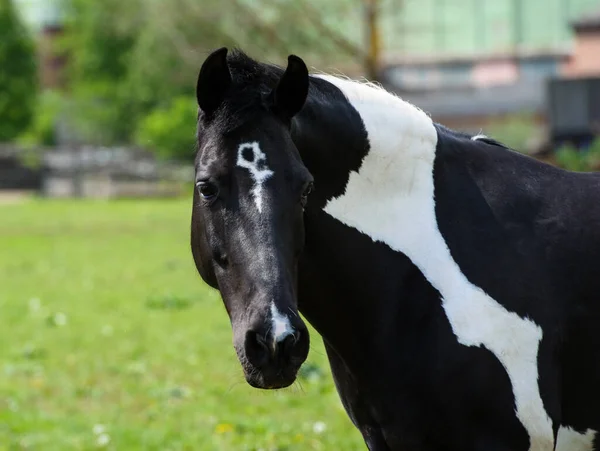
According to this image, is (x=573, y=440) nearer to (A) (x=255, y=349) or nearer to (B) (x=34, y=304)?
(A) (x=255, y=349)

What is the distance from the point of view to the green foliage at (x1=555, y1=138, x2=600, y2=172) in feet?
43.7

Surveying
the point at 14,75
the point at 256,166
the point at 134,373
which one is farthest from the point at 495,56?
the point at 256,166

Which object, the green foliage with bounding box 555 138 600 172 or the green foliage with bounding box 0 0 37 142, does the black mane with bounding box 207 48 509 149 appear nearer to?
the green foliage with bounding box 555 138 600 172

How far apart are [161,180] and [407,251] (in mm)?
29178

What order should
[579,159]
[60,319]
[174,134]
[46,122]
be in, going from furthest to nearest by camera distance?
[46,122], [174,134], [579,159], [60,319]

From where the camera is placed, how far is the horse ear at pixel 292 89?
2701 millimetres

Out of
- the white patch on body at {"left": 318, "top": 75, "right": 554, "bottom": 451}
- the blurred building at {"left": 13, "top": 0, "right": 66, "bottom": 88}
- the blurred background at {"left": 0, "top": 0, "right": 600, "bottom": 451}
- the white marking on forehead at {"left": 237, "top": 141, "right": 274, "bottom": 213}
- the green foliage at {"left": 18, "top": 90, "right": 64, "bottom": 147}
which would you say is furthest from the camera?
the blurred building at {"left": 13, "top": 0, "right": 66, "bottom": 88}


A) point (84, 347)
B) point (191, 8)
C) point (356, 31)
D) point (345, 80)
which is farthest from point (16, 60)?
point (345, 80)

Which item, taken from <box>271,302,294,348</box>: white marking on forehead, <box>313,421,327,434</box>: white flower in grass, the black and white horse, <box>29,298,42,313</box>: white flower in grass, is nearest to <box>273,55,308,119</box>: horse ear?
the black and white horse

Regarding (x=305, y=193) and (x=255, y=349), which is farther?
(x=305, y=193)

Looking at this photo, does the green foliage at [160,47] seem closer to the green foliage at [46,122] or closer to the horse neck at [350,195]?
the green foliage at [46,122]

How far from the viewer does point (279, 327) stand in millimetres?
2434

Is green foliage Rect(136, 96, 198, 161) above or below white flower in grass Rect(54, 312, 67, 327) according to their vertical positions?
below

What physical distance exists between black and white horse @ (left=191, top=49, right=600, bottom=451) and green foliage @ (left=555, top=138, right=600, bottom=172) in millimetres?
10405
